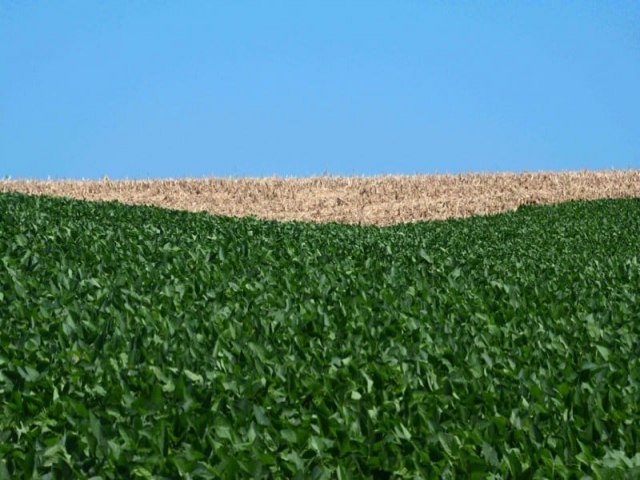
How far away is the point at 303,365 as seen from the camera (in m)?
7.13

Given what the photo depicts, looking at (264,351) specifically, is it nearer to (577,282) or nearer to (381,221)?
(577,282)

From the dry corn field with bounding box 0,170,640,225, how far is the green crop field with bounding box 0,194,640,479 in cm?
2577

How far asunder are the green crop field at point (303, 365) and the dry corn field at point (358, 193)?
25.8m

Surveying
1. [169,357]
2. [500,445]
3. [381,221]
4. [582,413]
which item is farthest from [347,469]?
[381,221]

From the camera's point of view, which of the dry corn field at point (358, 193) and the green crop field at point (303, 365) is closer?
the green crop field at point (303, 365)

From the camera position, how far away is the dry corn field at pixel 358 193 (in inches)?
1586

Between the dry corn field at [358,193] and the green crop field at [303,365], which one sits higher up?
the dry corn field at [358,193]

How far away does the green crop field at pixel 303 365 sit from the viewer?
536cm

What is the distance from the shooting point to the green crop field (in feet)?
17.6

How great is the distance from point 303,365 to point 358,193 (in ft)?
124

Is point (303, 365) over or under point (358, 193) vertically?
under

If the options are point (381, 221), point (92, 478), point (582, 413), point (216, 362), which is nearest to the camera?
point (92, 478)

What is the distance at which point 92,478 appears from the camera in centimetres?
491

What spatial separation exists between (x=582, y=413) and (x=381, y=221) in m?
32.4
